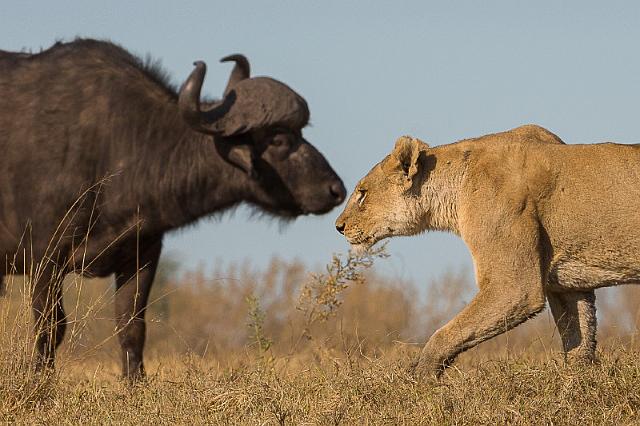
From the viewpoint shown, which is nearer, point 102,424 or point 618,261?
point 102,424

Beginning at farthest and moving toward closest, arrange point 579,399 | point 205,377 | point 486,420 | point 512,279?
point 205,377 → point 512,279 → point 579,399 → point 486,420

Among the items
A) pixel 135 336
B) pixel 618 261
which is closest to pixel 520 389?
pixel 618 261

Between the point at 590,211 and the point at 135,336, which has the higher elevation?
the point at 590,211

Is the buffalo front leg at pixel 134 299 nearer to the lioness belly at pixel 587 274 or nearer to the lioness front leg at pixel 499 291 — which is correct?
the lioness front leg at pixel 499 291

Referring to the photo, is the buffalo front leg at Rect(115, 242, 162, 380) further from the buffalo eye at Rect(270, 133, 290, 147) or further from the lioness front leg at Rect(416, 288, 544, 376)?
the lioness front leg at Rect(416, 288, 544, 376)

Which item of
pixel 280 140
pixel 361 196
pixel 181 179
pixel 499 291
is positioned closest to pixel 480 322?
pixel 499 291

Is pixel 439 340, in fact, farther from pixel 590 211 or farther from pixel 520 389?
pixel 590 211

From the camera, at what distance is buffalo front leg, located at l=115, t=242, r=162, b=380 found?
868cm

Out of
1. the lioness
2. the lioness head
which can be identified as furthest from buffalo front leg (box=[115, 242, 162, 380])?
the lioness

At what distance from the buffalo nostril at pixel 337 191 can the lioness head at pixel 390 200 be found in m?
1.88

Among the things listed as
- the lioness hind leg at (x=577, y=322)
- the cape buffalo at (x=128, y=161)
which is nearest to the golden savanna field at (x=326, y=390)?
the lioness hind leg at (x=577, y=322)

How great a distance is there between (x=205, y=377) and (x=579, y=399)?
2.04m

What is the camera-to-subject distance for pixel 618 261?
20.4 feet

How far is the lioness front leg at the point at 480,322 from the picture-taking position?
607 cm
